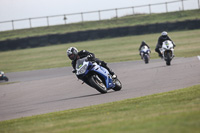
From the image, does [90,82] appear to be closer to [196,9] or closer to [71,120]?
[71,120]

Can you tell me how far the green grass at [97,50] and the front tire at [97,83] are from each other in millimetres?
23407

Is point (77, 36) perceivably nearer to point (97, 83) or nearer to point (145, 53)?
point (145, 53)

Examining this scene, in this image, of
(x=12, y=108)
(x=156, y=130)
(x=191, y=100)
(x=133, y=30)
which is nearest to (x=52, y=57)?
(x=133, y=30)

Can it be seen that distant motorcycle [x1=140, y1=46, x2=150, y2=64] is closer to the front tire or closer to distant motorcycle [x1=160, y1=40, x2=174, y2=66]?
distant motorcycle [x1=160, y1=40, x2=174, y2=66]

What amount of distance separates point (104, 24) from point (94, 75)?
4072 centimetres

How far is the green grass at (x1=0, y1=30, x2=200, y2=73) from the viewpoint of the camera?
3747 centimetres

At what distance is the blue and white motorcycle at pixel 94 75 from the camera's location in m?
12.2

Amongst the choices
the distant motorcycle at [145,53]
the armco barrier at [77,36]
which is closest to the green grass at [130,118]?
the distant motorcycle at [145,53]

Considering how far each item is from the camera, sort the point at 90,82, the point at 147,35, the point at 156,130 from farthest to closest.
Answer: the point at 147,35, the point at 90,82, the point at 156,130

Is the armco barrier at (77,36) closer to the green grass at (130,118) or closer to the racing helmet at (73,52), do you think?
the racing helmet at (73,52)

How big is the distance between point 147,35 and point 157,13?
1019cm

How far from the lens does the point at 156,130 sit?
229 inches

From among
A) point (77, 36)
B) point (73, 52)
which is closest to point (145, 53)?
point (73, 52)

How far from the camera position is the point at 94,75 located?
12297 millimetres
